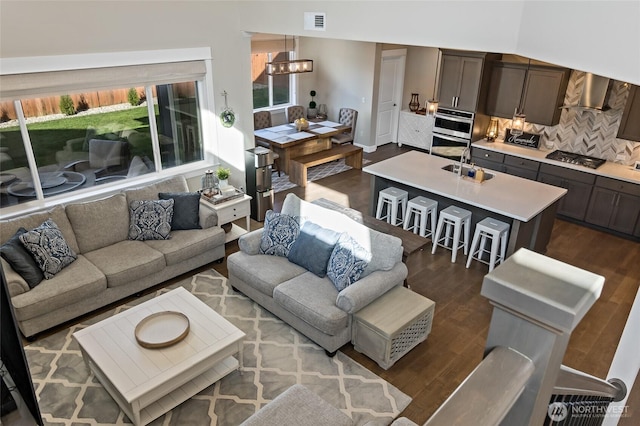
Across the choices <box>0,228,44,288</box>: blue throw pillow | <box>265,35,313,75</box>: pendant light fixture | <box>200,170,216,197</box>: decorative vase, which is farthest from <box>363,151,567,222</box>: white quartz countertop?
<box>0,228,44,288</box>: blue throw pillow

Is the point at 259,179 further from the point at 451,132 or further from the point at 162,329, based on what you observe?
the point at 451,132

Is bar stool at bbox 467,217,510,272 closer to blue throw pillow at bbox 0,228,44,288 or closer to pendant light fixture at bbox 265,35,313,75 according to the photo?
pendant light fixture at bbox 265,35,313,75

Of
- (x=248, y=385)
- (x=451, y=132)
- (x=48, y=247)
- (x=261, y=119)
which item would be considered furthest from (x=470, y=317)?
(x=261, y=119)

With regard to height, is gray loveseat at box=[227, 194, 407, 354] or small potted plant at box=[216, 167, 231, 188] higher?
small potted plant at box=[216, 167, 231, 188]

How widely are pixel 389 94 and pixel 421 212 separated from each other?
5.13 meters

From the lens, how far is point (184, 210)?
562 cm

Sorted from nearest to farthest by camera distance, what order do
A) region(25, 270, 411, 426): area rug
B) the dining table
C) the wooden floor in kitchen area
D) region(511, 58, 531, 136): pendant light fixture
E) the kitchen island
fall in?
region(25, 270, 411, 426): area rug < the wooden floor in kitchen area < the kitchen island < region(511, 58, 531, 136): pendant light fixture < the dining table

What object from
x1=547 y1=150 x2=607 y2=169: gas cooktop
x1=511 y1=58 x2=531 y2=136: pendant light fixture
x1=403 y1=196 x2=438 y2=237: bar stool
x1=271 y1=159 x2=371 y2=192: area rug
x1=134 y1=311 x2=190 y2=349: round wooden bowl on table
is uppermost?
x1=511 y1=58 x2=531 y2=136: pendant light fixture

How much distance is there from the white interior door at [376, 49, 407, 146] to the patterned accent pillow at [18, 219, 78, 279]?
7.42 meters

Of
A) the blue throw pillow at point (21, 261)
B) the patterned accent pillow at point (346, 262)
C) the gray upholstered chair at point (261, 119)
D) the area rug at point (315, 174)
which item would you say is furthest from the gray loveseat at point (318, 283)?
the gray upholstered chair at point (261, 119)

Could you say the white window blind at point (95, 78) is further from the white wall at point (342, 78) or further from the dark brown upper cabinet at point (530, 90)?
the dark brown upper cabinet at point (530, 90)

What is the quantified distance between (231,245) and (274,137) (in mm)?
3221

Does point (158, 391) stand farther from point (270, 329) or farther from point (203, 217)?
point (203, 217)

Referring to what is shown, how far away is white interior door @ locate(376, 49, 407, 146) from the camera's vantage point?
Answer: 10164 mm
